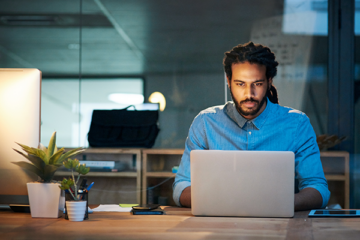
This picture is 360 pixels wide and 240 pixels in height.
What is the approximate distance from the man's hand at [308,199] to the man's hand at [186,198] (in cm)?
42

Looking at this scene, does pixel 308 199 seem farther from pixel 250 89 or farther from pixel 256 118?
pixel 250 89

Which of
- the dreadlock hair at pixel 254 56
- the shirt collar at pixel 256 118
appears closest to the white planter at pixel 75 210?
the shirt collar at pixel 256 118

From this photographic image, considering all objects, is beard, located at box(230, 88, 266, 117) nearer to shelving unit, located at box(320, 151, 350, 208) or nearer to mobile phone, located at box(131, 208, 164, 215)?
mobile phone, located at box(131, 208, 164, 215)

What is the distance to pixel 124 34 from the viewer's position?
3.51m

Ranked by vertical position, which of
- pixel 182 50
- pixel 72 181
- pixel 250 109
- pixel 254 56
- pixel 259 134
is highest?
pixel 182 50

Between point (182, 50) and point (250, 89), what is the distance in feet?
5.21

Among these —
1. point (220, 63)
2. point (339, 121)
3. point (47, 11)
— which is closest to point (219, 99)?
point (220, 63)

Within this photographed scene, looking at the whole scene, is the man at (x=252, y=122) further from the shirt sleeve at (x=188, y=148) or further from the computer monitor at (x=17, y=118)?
the computer monitor at (x=17, y=118)

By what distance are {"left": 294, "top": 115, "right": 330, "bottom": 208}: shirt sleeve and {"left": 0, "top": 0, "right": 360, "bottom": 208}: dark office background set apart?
56.0 inches

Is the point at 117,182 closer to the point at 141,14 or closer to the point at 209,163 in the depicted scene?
the point at 141,14

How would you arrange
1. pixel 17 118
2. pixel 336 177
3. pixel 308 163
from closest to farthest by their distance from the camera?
pixel 17 118 → pixel 308 163 → pixel 336 177

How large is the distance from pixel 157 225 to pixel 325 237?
0.49 metres

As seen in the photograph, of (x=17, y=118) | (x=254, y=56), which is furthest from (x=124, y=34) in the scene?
(x=17, y=118)

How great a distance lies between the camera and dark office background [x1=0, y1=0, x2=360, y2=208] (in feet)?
10.8
